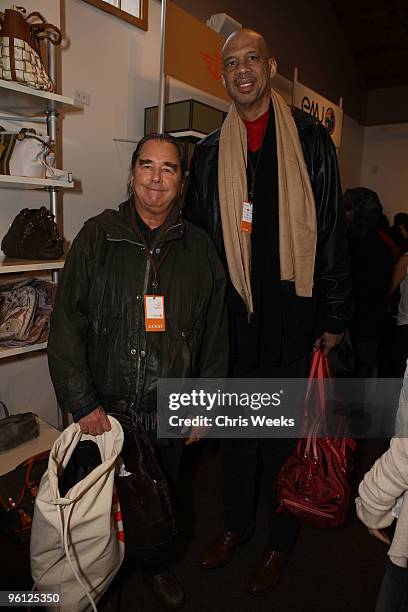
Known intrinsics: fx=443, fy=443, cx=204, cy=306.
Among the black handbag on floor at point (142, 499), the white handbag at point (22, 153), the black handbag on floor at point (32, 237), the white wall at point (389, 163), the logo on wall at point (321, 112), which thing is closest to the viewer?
the black handbag on floor at point (142, 499)

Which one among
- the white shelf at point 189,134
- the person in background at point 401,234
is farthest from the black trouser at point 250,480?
the person in background at point 401,234

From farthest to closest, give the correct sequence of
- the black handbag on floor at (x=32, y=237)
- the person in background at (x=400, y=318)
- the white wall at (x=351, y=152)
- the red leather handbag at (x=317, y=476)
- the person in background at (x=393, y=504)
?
the white wall at (x=351, y=152) → the person in background at (x=400, y=318) → the black handbag on floor at (x=32, y=237) → the red leather handbag at (x=317, y=476) → the person in background at (x=393, y=504)

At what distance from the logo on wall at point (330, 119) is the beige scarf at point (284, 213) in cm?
328

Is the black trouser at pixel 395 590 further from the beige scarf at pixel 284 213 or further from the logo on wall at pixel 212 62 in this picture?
the logo on wall at pixel 212 62

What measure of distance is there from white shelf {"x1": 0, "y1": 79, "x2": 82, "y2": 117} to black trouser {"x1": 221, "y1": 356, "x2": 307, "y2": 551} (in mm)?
1394

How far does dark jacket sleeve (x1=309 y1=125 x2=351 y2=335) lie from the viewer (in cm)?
157

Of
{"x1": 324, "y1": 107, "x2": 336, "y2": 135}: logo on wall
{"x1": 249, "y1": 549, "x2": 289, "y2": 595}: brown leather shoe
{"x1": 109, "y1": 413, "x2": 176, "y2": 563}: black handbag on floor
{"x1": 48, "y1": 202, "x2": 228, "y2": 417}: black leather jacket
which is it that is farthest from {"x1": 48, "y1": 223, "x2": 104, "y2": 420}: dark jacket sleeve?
{"x1": 324, "y1": 107, "x2": 336, "y2": 135}: logo on wall

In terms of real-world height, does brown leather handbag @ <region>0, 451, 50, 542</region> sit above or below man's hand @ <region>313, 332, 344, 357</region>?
below

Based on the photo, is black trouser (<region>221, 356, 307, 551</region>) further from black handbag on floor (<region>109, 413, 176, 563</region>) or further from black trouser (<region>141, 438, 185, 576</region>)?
black handbag on floor (<region>109, 413, 176, 563</region>)

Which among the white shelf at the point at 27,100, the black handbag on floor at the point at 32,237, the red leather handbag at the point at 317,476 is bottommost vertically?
the red leather handbag at the point at 317,476

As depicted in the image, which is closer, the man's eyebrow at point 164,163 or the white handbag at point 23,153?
the man's eyebrow at point 164,163

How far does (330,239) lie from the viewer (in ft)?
5.20

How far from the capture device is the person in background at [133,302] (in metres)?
1.35

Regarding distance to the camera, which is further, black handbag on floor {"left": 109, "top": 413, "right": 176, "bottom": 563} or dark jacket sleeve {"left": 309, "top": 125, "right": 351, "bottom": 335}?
dark jacket sleeve {"left": 309, "top": 125, "right": 351, "bottom": 335}
